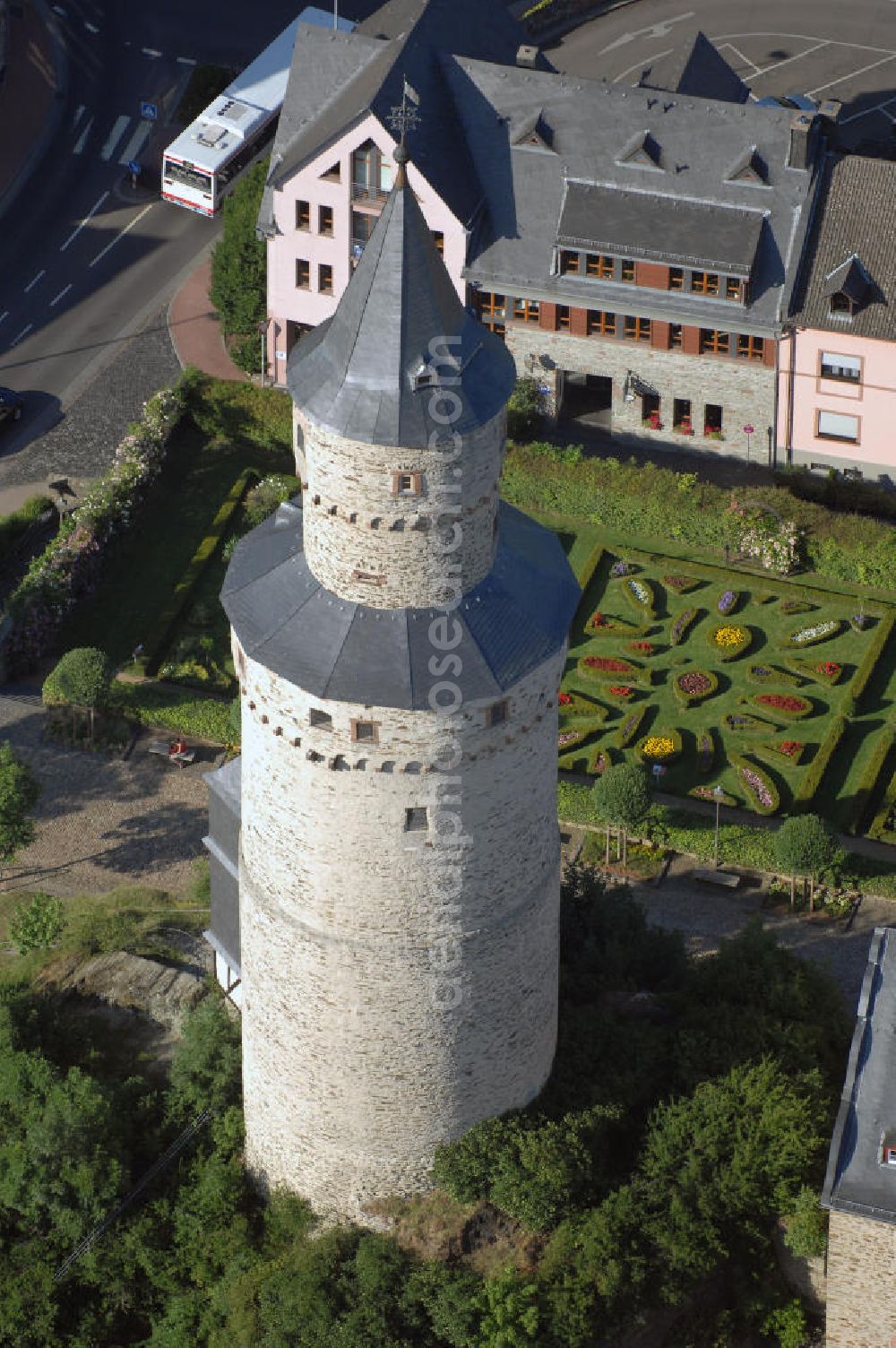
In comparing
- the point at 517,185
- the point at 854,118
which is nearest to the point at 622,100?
the point at 517,185

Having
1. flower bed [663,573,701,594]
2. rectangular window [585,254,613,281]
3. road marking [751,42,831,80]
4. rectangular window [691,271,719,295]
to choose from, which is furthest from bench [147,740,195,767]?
road marking [751,42,831,80]

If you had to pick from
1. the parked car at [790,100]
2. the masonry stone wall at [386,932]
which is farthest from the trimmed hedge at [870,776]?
the parked car at [790,100]

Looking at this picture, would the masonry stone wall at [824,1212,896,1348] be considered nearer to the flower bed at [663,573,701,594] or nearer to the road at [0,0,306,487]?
the flower bed at [663,573,701,594]

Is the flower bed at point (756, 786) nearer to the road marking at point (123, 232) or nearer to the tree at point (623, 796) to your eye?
the tree at point (623, 796)

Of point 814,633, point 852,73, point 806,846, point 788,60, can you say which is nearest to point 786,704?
point 814,633

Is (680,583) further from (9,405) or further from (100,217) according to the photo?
(100,217)

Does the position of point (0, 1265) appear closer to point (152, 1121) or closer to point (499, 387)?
point (152, 1121)
